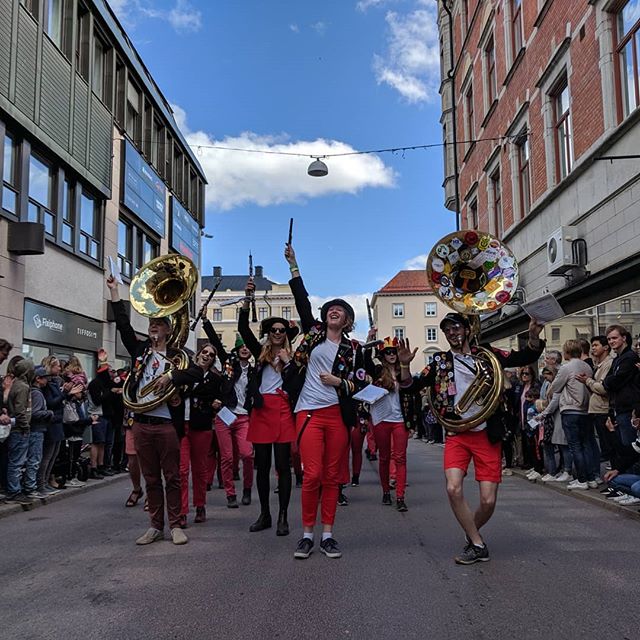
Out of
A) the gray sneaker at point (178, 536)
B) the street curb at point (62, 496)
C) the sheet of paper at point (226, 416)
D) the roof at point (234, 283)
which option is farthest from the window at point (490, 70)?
the roof at point (234, 283)

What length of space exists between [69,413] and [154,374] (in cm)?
462

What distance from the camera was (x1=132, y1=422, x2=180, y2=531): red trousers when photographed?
593 cm

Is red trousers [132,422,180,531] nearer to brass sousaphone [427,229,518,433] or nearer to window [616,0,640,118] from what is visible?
brass sousaphone [427,229,518,433]

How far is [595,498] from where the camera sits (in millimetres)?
8117

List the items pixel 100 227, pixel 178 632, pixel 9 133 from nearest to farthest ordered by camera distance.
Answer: pixel 178 632, pixel 9 133, pixel 100 227

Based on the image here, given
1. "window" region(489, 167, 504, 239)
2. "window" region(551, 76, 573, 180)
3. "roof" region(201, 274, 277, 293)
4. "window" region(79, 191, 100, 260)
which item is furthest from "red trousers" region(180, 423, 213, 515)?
"roof" region(201, 274, 277, 293)

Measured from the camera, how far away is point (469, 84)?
25547 mm

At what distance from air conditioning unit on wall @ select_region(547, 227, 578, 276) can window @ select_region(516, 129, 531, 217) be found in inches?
175

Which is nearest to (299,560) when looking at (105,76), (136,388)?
(136,388)

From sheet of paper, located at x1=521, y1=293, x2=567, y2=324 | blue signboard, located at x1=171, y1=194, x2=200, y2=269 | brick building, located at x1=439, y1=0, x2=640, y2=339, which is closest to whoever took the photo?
sheet of paper, located at x1=521, y1=293, x2=567, y2=324

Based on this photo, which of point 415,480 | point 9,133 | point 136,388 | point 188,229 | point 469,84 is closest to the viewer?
point 136,388

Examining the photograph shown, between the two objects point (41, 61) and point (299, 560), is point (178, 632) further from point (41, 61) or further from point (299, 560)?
point (41, 61)

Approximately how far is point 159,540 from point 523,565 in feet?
10.2

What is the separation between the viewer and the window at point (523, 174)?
1869 centimetres
